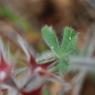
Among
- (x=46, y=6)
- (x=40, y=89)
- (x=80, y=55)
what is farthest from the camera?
(x=46, y=6)

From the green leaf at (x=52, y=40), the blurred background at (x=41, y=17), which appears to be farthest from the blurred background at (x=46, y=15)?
the green leaf at (x=52, y=40)

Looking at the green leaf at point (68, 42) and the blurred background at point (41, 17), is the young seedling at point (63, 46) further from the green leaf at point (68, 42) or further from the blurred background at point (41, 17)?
the blurred background at point (41, 17)

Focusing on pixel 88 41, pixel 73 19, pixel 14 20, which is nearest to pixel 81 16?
pixel 73 19

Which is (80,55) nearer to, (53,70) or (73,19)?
(73,19)

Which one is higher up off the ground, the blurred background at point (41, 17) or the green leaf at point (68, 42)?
the blurred background at point (41, 17)

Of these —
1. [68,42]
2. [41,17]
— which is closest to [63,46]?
[68,42]

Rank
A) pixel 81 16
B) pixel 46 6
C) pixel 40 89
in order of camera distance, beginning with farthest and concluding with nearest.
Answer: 1. pixel 46 6
2. pixel 81 16
3. pixel 40 89

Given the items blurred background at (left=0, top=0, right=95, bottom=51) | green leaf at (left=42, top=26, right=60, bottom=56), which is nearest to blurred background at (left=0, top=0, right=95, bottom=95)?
blurred background at (left=0, top=0, right=95, bottom=51)

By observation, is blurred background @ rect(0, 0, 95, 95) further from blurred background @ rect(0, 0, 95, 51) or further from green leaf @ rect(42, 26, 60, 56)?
green leaf @ rect(42, 26, 60, 56)
